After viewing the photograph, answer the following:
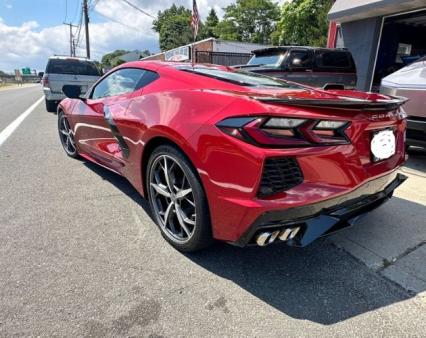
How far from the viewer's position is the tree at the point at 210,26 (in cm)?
5669

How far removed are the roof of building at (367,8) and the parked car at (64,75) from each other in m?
7.42

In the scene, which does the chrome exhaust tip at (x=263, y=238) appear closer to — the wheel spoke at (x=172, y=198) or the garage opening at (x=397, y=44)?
the wheel spoke at (x=172, y=198)

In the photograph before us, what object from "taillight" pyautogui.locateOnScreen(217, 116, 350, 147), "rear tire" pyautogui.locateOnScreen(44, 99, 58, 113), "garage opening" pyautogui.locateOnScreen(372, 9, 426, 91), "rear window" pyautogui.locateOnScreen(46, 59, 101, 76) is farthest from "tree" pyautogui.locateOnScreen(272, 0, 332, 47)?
"taillight" pyautogui.locateOnScreen(217, 116, 350, 147)

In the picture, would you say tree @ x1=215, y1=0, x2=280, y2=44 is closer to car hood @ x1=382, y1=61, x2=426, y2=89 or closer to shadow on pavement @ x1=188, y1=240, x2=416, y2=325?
car hood @ x1=382, y1=61, x2=426, y2=89

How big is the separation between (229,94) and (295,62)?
20.8ft

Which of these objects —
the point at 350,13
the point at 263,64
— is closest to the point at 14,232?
the point at 263,64

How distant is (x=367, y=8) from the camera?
8.66 metres

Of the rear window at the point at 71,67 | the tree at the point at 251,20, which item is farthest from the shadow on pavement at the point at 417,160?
the tree at the point at 251,20

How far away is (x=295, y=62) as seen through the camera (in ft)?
25.7

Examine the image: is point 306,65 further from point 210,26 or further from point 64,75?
point 210,26

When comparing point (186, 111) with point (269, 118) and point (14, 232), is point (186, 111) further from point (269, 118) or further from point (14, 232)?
point (14, 232)

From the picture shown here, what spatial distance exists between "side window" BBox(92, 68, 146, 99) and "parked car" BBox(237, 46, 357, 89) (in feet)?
15.1

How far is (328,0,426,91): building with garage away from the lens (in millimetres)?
8578

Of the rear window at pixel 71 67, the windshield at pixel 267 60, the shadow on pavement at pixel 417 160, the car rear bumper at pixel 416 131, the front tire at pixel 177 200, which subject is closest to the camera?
the front tire at pixel 177 200
